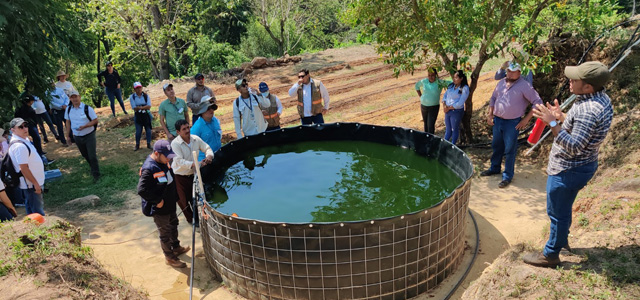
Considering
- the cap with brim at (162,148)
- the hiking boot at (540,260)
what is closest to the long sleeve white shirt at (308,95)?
the cap with brim at (162,148)

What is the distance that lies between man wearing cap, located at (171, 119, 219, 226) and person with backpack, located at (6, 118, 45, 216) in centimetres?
185

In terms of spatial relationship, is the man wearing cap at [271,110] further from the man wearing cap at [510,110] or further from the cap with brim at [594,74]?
the cap with brim at [594,74]

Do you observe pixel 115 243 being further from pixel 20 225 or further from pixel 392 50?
pixel 392 50

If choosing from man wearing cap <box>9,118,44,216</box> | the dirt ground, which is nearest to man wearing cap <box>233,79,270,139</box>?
the dirt ground

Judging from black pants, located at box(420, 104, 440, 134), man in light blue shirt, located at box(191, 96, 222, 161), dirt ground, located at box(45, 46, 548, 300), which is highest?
man in light blue shirt, located at box(191, 96, 222, 161)

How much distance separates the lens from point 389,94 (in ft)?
42.3

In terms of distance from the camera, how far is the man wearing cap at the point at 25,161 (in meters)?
5.29

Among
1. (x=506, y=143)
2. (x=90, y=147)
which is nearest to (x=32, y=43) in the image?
(x=90, y=147)

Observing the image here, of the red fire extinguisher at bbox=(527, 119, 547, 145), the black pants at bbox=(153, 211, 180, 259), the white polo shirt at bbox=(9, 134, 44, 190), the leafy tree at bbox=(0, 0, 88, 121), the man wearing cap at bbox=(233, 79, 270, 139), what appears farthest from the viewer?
the leafy tree at bbox=(0, 0, 88, 121)

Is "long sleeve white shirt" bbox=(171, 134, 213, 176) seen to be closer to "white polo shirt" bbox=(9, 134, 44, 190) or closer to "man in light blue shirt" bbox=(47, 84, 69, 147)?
"white polo shirt" bbox=(9, 134, 44, 190)

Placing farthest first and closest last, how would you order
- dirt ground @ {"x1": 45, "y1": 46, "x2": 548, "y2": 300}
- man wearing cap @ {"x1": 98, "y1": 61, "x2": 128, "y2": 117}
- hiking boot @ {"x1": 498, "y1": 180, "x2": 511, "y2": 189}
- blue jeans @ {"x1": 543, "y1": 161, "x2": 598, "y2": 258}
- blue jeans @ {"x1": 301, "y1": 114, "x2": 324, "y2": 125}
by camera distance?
man wearing cap @ {"x1": 98, "y1": 61, "x2": 128, "y2": 117} < blue jeans @ {"x1": 301, "y1": 114, "x2": 324, "y2": 125} < hiking boot @ {"x1": 498, "y1": 180, "x2": 511, "y2": 189} < dirt ground @ {"x1": 45, "y1": 46, "x2": 548, "y2": 300} < blue jeans @ {"x1": 543, "y1": 161, "x2": 598, "y2": 258}

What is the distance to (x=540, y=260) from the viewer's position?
11.9 feet

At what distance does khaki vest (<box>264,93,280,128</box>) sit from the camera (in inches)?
283

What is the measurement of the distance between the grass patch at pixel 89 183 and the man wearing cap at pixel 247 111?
2239 millimetres
